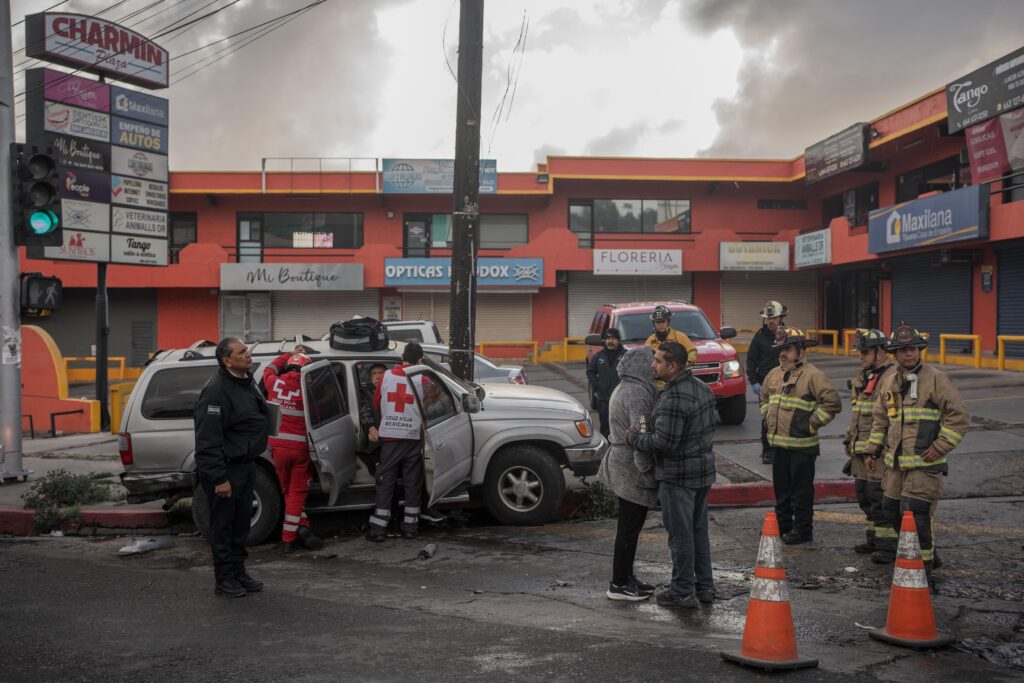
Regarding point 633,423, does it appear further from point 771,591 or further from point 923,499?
point 923,499

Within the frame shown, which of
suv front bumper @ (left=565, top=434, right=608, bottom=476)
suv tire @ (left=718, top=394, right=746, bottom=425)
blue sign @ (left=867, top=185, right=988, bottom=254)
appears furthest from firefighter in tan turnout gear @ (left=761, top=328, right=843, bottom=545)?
blue sign @ (left=867, top=185, right=988, bottom=254)

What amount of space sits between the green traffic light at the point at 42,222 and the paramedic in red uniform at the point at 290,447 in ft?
17.4

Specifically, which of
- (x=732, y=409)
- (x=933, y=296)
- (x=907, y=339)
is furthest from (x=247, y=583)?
(x=933, y=296)

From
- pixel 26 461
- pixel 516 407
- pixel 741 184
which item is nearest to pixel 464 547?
pixel 516 407

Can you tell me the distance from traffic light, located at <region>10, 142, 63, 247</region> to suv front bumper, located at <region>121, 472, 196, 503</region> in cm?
468

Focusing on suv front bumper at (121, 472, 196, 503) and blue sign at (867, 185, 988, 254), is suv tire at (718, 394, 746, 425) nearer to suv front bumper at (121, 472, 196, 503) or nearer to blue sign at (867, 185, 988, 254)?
suv front bumper at (121, 472, 196, 503)

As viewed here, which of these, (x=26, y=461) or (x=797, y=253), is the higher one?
(x=797, y=253)

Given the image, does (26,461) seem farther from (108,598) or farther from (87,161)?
(108,598)

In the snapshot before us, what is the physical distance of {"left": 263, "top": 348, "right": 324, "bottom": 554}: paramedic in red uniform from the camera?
24.4 ft

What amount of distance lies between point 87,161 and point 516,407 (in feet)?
39.8

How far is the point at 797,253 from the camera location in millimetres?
31531

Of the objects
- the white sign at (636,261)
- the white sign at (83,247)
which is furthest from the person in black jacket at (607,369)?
the white sign at (636,261)

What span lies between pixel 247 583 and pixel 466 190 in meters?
4.98

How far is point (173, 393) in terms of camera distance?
805 cm
